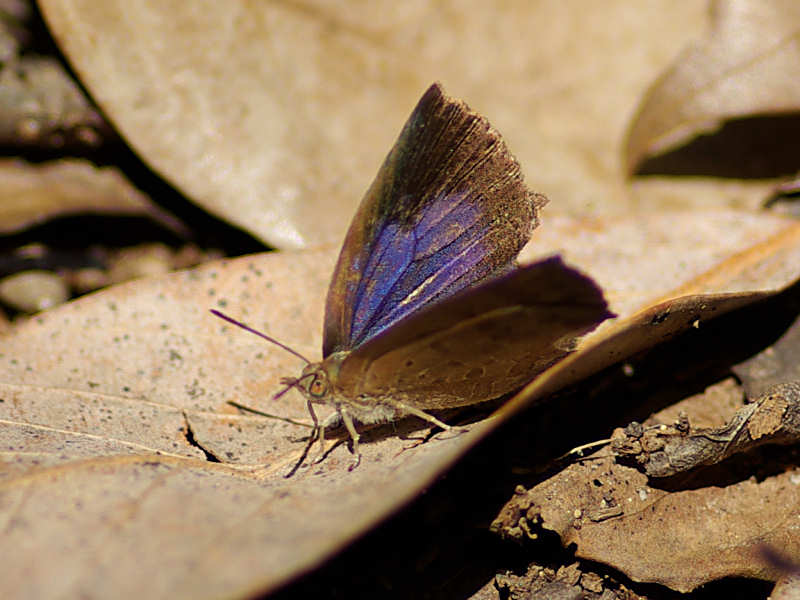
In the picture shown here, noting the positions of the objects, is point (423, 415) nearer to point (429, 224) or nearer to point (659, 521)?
point (429, 224)

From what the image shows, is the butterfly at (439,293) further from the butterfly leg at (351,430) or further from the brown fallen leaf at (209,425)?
the brown fallen leaf at (209,425)

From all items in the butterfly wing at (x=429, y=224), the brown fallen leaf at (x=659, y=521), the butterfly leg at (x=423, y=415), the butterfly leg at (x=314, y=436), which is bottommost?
the brown fallen leaf at (x=659, y=521)

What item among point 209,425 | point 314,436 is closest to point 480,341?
point 314,436

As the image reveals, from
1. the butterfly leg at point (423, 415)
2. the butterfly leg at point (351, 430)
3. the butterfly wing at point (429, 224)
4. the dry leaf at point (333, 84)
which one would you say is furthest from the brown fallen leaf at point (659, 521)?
the dry leaf at point (333, 84)

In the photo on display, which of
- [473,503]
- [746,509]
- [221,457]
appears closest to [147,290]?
[221,457]

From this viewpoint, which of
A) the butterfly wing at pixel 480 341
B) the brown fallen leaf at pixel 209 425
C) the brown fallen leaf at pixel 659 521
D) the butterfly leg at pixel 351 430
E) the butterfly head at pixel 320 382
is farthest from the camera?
the butterfly head at pixel 320 382

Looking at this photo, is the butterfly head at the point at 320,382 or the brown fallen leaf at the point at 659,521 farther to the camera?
the butterfly head at the point at 320,382
